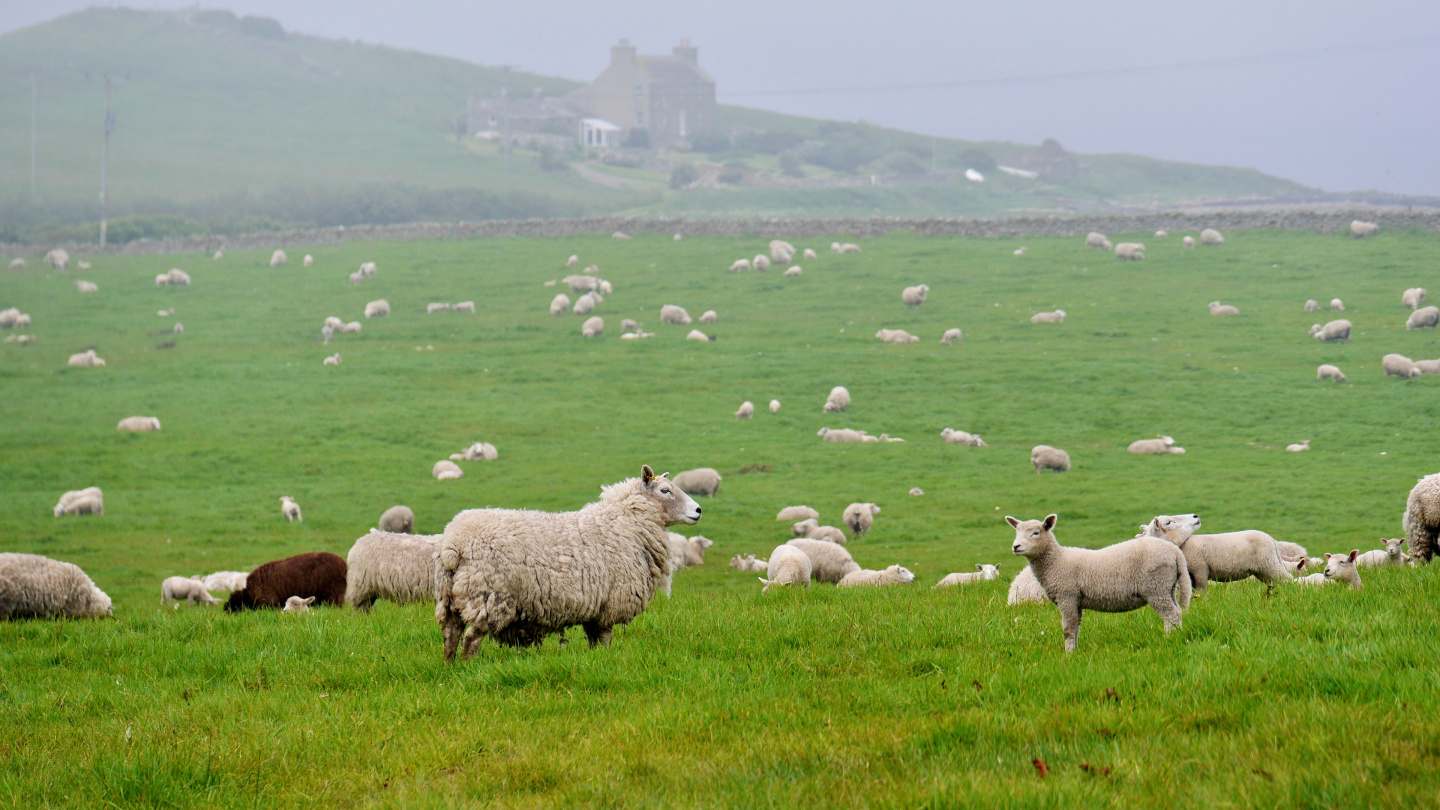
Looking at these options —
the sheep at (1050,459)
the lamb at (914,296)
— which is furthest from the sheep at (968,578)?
the lamb at (914,296)

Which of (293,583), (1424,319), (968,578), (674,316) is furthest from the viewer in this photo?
(674,316)

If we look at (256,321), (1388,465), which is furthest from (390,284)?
(1388,465)

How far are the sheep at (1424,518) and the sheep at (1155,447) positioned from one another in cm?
1787

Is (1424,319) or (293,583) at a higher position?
(1424,319)

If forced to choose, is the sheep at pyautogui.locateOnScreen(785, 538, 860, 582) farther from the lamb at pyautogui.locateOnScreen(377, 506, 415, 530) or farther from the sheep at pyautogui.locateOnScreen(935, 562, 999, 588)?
the lamb at pyautogui.locateOnScreen(377, 506, 415, 530)

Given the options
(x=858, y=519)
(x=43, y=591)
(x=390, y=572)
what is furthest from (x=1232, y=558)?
(x=43, y=591)

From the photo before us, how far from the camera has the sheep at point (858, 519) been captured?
24594 mm

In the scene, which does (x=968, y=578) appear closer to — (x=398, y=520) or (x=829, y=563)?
(x=829, y=563)

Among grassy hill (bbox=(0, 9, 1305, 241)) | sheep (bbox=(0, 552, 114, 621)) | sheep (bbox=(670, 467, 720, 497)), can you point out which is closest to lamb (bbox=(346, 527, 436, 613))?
sheep (bbox=(0, 552, 114, 621))

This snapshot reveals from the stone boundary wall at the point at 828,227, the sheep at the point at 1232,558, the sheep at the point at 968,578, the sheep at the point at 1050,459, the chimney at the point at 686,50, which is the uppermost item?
the chimney at the point at 686,50

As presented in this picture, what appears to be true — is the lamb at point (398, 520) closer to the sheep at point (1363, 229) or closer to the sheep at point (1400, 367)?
the sheep at point (1400, 367)

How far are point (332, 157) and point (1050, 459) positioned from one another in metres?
132

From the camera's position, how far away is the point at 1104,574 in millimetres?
8531

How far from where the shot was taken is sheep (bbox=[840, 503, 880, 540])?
24594 mm
